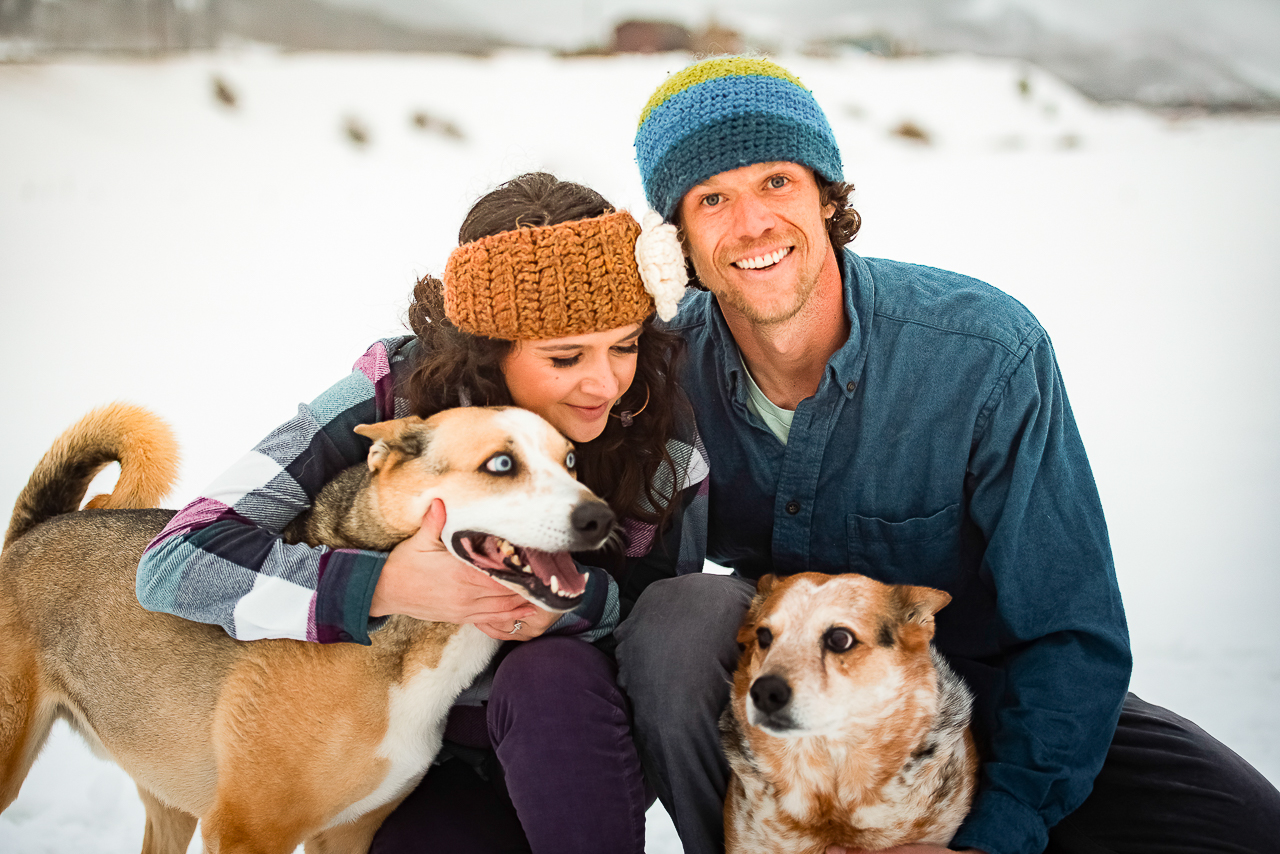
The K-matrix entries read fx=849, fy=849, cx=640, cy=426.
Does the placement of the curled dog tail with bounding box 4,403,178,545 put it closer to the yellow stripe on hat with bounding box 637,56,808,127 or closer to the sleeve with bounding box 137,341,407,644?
the sleeve with bounding box 137,341,407,644

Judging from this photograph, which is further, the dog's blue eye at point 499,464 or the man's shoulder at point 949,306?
the man's shoulder at point 949,306

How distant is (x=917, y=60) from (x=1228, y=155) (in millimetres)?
1478

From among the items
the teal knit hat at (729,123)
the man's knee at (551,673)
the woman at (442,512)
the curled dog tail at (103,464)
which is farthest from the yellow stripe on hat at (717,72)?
the curled dog tail at (103,464)

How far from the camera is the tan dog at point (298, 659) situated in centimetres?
161

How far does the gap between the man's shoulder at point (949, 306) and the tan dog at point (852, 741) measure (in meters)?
0.69

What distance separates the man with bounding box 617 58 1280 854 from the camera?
1.79 meters

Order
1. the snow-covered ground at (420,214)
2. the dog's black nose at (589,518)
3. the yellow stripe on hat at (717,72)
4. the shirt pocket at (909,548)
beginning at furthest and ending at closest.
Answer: the snow-covered ground at (420,214) → the shirt pocket at (909,548) → the yellow stripe on hat at (717,72) → the dog's black nose at (589,518)

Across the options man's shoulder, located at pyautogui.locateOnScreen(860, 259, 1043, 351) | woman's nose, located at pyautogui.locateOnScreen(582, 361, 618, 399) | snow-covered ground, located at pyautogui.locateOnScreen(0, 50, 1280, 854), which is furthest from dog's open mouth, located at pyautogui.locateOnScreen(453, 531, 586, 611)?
snow-covered ground, located at pyautogui.locateOnScreen(0, 50, 1280, 854)

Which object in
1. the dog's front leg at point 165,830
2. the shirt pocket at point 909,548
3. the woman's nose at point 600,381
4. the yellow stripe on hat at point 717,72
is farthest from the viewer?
the dog's front leg at point 165,830

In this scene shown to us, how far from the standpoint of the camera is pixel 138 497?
2.25m

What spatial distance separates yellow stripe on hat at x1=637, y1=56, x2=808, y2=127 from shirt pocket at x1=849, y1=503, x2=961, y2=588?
1.08m

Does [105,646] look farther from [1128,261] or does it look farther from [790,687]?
[1128,261]

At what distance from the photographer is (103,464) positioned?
2.25 m

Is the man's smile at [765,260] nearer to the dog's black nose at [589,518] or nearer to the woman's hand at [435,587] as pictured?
the dog's black nose at [589,518]
